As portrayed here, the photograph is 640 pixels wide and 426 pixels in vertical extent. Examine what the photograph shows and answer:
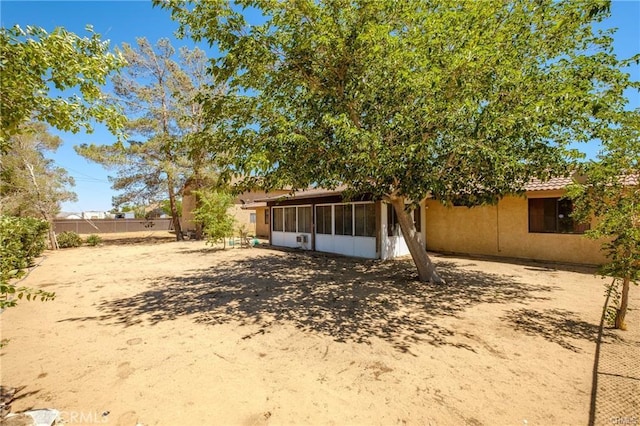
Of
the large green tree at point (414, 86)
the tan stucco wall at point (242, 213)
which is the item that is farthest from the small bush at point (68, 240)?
the large green tree at point (414, 86)

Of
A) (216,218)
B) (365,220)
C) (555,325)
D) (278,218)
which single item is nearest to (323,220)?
(365,220)

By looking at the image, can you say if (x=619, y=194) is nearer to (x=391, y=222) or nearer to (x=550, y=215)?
(x=550, y=215)

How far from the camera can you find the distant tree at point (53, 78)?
2.36 m

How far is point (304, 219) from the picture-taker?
1593cm

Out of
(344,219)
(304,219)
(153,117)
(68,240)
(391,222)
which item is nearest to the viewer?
(391,222)

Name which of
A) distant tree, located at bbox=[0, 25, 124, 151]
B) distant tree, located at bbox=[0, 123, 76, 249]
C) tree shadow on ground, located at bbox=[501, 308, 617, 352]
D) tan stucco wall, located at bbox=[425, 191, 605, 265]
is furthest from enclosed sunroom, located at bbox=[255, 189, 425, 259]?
distant tree, located at bbox=[0, 123, 76, 249]

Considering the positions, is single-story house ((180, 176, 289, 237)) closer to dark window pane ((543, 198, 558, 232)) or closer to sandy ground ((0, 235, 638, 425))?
sandy ground ((0, 235, 638, 425))

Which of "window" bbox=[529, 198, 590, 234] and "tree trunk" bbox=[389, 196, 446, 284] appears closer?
"tree trunk" bbox=[389, 196, 446, 284]

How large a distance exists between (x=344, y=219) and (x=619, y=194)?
9905 mm

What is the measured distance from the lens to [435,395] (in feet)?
10.1

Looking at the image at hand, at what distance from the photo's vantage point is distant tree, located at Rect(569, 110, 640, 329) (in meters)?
4.03

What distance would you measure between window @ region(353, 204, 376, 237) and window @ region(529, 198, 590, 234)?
5794 millimetres

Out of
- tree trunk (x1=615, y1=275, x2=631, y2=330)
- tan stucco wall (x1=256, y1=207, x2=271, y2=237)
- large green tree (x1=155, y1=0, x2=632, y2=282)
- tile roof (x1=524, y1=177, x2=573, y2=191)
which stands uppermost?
large green tree (x1=155, y1=0, x2=632, y2=282)

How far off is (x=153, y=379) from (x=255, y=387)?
1.26 metres
